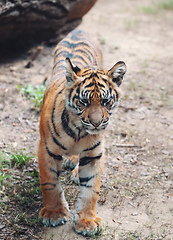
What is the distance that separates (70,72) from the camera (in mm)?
3135

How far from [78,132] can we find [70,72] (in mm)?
560

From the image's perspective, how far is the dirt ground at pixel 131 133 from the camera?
3713 millimetres

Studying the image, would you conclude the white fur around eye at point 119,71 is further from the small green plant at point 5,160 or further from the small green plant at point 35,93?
the small green plant at point 35,93

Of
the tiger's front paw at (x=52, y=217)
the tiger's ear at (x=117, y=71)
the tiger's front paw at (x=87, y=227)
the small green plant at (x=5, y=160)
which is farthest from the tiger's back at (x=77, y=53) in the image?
the tiger's front paw at (x=87, y=227)

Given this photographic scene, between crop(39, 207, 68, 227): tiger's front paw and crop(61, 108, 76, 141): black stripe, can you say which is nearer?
crop(61, 108, 76, 141): black stripe

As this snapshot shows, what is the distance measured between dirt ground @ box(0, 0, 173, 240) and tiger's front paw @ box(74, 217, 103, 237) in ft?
0.20

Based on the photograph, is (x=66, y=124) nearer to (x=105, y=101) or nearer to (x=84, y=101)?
(x=84, y=101)

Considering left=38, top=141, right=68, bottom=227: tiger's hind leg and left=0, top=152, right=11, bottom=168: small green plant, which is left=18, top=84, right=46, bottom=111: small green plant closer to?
left=0, top=152, right=11, bottom=168: small green plant

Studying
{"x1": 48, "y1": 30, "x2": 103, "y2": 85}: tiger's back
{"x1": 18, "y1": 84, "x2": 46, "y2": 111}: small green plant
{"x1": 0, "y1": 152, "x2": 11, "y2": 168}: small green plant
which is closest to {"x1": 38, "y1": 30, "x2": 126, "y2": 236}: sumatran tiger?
{"x1": 48, "y1": 30, "x2": 103, "y2": 85}: tiger's back

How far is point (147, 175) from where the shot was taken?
4535 mm

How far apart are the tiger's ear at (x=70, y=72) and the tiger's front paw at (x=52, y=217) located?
50.3 inches

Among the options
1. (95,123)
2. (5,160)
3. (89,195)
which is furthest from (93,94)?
(5,160)

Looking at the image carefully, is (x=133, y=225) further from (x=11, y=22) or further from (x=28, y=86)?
(x=11, y=22)

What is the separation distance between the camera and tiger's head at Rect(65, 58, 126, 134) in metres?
3.01
